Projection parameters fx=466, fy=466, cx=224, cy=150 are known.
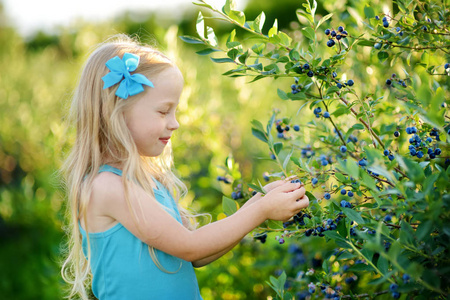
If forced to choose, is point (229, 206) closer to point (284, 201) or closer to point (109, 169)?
point (284, 201)

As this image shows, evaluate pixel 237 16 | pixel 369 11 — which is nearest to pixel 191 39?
pixel 237 16

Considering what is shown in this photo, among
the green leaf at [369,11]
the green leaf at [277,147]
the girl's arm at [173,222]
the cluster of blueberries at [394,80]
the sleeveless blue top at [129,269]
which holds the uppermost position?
the green leaf at [369,11]

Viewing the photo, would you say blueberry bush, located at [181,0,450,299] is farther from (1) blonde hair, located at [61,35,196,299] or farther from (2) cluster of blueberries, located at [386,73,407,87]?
(1) blonde hair, located at [61,35,196,299]

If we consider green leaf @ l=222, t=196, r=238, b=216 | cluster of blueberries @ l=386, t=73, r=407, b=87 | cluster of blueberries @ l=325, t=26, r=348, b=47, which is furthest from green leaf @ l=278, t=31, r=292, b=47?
green leaf @ l=222, t=196, r=238, b=216

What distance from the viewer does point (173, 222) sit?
1564 millimetres

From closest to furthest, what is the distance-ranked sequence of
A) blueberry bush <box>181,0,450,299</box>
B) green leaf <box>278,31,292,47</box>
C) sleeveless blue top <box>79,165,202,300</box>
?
1. blueberry bush <box>181,0,450,299</box>
2. green leaf <box>278,31,292,47</box>
3. sleeveless blue top <box>79,165,202,300</box>

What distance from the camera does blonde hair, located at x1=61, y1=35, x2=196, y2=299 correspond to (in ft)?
5.42

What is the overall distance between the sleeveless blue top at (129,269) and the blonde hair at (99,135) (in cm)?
4

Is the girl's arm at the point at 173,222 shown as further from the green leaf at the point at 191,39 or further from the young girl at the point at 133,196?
the green leaf at the point at 191,39

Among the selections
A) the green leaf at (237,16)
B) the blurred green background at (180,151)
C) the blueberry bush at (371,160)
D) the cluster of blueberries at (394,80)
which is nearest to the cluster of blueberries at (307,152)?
the blueberry bush at (371,160)

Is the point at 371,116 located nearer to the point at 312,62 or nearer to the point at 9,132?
the point at 312,62

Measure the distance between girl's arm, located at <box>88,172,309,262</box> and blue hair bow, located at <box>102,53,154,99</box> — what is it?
33 centimetres

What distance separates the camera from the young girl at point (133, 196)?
5.09 feet

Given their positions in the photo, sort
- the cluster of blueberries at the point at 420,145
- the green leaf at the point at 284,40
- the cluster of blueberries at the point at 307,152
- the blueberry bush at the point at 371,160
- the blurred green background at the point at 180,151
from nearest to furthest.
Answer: the blueberry bush at the point at 371,160 < the cluster of blueberries at the point at 420,145 < the green leaf at the point at 284,40 < the cluster of blueberries at the point at 307,152 < the blurred green background at the point at 180,151
